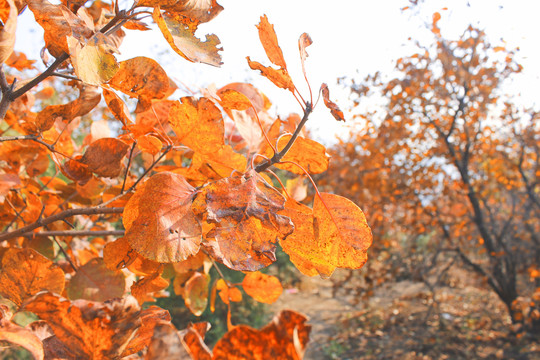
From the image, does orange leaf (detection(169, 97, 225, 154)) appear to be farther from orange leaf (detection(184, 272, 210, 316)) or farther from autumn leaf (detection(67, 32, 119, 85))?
orange leaf (detection(184, 272, 210, 316))

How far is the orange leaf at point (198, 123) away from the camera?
47cm

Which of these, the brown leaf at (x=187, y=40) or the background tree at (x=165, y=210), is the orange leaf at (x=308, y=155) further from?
the brown leaf at (x=187, y=40)

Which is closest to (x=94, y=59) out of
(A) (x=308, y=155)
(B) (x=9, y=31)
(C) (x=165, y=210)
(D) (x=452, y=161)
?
(B) (x=9, y=31)

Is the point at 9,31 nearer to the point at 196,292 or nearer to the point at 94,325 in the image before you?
the point at 94,325

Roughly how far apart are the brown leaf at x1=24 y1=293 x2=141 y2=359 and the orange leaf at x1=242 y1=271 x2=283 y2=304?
40 centimetres

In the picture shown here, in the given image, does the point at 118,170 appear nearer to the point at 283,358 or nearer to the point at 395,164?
the point at 283,358

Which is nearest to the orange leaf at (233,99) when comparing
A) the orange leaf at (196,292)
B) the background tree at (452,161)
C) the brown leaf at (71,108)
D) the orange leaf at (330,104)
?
the orange leaf at (330,104)

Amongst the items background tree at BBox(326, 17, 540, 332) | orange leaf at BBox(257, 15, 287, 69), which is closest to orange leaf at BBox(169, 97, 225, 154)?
orange leaf at BBox(257, 15, 287, 69)

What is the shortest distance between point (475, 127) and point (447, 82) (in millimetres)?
836

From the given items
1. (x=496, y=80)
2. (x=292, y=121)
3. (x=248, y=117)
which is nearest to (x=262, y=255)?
(x=248, y=117)

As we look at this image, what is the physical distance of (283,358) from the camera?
22cm

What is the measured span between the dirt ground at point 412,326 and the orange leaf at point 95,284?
10.8 feet

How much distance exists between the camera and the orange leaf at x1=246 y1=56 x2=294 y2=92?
1.39 feet

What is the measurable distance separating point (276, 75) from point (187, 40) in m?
0.12
